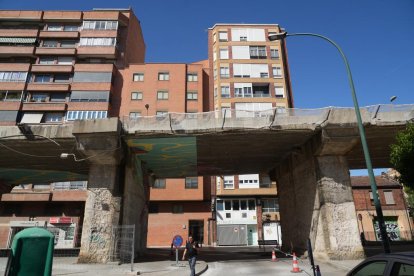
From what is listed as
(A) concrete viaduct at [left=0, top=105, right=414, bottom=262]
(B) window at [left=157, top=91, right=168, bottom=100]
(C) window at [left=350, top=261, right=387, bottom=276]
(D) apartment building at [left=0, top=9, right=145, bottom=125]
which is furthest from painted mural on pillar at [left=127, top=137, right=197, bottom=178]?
(B) window at [left=157, top=91, right=168, bottom=100]

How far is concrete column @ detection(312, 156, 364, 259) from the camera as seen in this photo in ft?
47.3

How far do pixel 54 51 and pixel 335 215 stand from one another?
43.6m

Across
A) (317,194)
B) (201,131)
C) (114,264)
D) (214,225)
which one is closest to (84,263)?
(114,264)

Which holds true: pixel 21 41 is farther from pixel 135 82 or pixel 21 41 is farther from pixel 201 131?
pixel 201 131

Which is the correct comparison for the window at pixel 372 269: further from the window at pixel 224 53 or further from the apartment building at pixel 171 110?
the window at pixel 224 53

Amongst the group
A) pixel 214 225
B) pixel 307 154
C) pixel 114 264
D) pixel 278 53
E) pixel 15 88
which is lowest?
pixel 114 264

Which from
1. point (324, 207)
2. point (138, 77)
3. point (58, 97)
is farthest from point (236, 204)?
point (58, 97)

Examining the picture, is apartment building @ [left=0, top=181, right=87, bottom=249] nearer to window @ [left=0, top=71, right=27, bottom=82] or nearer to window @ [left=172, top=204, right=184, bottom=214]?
window @ [left=172, top=204, right=184, bottom=214]

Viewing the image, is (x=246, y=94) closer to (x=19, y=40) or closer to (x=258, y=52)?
(x=258, y=52)

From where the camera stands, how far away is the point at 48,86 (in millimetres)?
41469

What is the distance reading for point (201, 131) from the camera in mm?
15242

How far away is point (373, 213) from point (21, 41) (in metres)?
54.5

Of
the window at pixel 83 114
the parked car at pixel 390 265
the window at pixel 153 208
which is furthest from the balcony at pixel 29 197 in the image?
the parked car at pixel 390 265

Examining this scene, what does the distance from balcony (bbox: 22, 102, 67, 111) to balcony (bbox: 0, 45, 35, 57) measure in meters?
8.52
